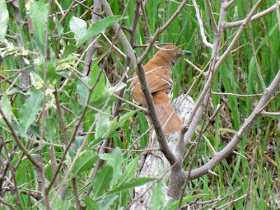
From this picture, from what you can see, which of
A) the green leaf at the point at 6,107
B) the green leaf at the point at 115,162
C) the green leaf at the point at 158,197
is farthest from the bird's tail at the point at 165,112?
the green leaf at the point at 6,107

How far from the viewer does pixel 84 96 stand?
Result: 1506mm

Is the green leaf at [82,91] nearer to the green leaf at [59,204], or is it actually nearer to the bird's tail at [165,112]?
the green leaf at [59,204]

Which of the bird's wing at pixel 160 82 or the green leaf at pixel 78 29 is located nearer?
the green leaf at pixel 78 29

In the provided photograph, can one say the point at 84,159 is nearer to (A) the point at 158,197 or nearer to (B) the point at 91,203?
(B) the point at 91,203

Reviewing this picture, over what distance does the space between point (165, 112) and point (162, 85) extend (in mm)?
836

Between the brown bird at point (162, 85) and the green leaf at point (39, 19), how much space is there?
2.19 metres

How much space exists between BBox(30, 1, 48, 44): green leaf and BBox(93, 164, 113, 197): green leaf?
40 centimetres

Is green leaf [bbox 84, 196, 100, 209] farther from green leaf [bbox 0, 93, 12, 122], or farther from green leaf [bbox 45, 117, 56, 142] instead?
green leaf [bbox 0, 93, 12, 122]

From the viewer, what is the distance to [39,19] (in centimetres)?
145

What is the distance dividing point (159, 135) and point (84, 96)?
77cm

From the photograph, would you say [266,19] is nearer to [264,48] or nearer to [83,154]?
[264,48]

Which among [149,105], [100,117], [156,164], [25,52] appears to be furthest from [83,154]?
[156,164]

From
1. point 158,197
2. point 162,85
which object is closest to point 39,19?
point 158,197

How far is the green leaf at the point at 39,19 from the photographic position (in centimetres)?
144
